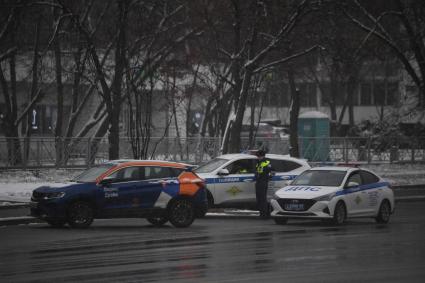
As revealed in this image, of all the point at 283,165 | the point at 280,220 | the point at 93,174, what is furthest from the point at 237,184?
the point at 93,174

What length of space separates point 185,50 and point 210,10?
7.63 meters

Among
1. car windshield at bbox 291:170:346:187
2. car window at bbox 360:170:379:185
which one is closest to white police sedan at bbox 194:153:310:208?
car windshield at bbox 291:170:346:187

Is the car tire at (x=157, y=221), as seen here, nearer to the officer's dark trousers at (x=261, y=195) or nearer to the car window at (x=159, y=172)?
the car window at (x=159, y=172)

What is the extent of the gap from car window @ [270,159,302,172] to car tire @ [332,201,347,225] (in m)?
3.87

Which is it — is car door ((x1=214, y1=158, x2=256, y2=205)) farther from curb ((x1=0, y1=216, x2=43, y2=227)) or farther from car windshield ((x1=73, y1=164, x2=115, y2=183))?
curb ((x1=0, y1=216, x2=43, y2=227))

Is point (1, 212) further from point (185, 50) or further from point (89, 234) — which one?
point (185, 50)

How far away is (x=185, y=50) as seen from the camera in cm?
4762

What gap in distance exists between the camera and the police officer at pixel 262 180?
25828mm

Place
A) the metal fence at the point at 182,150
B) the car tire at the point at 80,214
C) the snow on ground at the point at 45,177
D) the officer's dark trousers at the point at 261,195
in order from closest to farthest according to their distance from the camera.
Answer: the car tire at the point at 80,214 < the officer's dark trousers at the point at 261,195 < the snow on ground at the point at 45,177 < the metal fence at the point at 182,150

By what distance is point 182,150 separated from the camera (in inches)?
1676

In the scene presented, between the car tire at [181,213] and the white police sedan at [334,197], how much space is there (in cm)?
214

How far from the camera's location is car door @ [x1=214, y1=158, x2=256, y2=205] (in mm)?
26156

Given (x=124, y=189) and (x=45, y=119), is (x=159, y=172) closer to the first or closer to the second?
(x=124, y=189)

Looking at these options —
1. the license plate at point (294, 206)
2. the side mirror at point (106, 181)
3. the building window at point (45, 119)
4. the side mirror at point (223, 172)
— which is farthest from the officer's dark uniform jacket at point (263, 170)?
the building window at point (45, 119)
